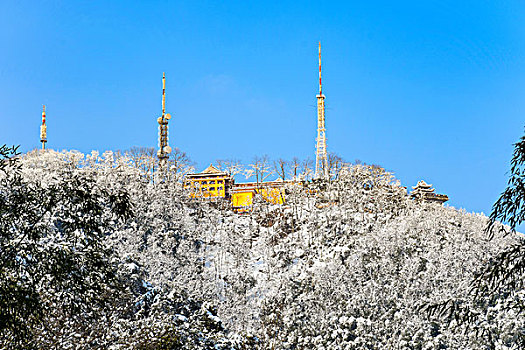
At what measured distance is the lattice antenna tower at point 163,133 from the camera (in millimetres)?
56094

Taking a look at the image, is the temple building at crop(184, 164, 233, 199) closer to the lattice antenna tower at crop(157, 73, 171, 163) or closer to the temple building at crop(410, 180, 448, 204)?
the lattice antenna tower at crop(157, 73, 171, 163)

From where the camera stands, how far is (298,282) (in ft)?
134

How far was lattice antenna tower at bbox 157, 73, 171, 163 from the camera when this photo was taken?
184 feet

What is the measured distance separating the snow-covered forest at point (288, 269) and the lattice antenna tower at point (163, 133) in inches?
44.6

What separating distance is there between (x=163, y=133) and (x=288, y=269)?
1829 centimetres

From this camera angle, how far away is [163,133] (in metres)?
57.5

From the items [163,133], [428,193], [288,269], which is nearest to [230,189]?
[163,133]

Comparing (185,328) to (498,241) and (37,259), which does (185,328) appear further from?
(498,241)

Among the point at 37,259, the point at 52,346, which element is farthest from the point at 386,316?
the point at 37,259

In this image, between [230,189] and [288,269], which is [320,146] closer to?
[230,189]

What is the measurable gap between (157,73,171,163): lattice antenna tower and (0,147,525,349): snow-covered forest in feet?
3.72

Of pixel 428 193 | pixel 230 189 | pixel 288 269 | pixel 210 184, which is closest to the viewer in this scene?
pixel 288 269

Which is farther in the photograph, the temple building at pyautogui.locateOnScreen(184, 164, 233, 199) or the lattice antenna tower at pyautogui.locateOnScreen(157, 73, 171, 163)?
the lattice antenna tower at pyautogui.locateOnScreen(157, 73, 171, 163)

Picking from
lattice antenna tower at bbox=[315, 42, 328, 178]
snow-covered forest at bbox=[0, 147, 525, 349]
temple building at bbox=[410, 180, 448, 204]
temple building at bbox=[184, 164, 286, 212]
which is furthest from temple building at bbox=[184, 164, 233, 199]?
temple building at bbox=[410, 180, 448, 204]
